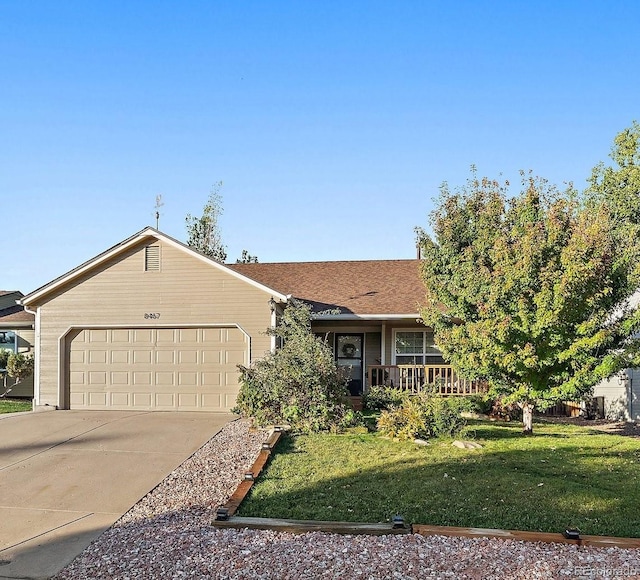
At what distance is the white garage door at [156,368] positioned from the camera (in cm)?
1351

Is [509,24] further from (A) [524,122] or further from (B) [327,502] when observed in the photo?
(B) [327,502]

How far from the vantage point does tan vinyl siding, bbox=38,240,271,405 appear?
13414mm

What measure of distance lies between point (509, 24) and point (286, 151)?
6.88 meters

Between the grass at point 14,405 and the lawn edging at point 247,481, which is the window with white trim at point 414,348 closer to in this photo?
the lawn edging at point 247,481

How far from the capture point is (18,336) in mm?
18406

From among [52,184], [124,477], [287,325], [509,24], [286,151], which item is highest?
[509,24]

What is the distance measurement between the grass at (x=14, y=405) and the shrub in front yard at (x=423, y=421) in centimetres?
1046

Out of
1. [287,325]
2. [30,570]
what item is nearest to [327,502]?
[30,570]

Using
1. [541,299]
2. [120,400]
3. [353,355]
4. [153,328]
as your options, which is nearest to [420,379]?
[353,355]

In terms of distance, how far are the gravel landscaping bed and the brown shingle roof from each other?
32.4 ft

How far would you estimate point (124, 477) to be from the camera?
24.2ft

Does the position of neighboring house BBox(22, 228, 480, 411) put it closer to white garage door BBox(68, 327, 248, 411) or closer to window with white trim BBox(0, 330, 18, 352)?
white garage door BBox(68, 327, 248, 411)

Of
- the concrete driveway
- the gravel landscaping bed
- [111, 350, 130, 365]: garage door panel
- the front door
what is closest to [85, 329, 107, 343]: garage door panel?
[111, 350, 130, 365]: garage door panel

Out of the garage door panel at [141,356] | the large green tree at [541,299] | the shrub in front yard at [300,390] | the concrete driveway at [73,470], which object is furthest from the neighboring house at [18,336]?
the large green tree at [541,299]
